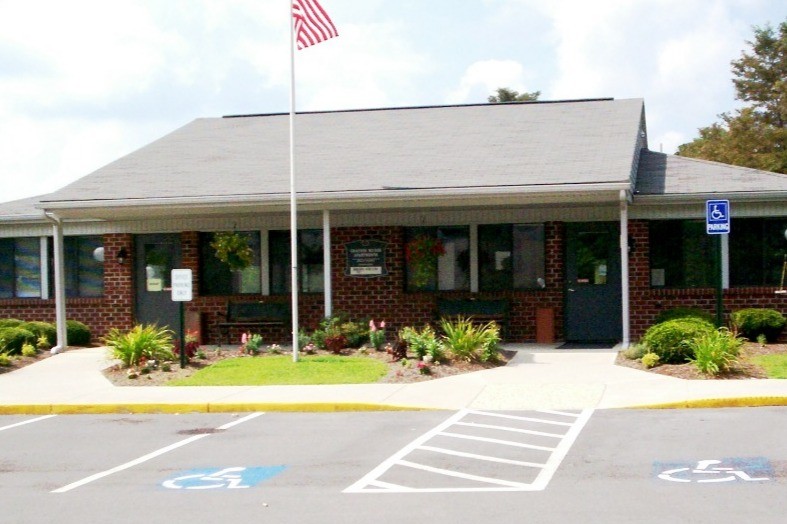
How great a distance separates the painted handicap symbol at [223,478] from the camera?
9.09 m

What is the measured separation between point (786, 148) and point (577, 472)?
116 ft

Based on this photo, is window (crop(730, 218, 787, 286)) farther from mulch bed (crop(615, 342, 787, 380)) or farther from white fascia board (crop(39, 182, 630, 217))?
white fascia board (crop(39, 182, 630, 217))

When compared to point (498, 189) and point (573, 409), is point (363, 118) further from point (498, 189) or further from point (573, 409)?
point (573, 409)

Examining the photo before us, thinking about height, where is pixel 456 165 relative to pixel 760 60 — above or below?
below

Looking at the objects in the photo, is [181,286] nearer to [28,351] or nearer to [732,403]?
[28,351]

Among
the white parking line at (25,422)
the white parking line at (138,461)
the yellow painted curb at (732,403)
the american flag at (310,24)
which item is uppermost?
the american flag at (310,24)

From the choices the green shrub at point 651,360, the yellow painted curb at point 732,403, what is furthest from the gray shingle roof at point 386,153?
the yellow painted curb at point 732,403

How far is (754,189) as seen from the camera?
18953mm

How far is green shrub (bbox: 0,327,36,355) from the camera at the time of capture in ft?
63.4

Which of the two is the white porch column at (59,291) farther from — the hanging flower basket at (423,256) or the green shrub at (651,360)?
the green shrub at (651,360)

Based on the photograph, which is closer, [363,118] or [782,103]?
[363,118]

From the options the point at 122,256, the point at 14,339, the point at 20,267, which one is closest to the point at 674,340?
the point at 14,339

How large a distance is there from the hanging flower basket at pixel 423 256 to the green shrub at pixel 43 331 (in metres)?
7.11

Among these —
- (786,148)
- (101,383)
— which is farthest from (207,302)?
(786,148)
